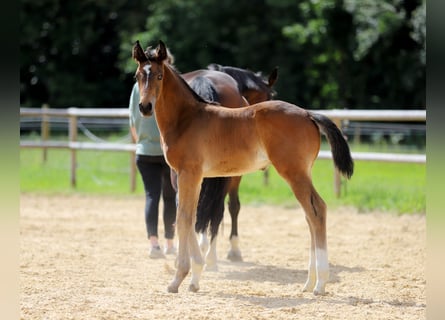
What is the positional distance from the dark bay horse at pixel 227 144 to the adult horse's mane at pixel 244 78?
2.02 m

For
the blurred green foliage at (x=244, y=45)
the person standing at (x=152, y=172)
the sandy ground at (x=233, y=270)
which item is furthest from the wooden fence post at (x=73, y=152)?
the blurred green foliage at (x=244, y=45)

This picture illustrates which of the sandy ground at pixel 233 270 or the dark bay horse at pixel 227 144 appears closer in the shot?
the sandy ground at pixel 233 270

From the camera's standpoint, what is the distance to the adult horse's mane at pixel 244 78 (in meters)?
7.48

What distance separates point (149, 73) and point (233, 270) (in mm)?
2379

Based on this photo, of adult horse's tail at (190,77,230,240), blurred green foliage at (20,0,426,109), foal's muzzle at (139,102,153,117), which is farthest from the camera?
blurred green foliage at (20,0,426,109)

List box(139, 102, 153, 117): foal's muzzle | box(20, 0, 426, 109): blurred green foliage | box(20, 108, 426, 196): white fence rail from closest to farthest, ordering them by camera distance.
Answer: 1. box(139, 102, 153, 117): foal's muzzle
2. box(20, 108, 426, 196): white fence rail
3. box(20, 0, 426, 109): blurred green foliage

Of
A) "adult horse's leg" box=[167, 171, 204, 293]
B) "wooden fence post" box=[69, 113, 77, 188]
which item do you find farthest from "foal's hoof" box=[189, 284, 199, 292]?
"wooden fence post" box=[69, 113, 77, 188]

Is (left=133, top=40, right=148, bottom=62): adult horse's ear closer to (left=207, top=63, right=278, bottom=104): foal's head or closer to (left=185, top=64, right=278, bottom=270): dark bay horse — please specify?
(left=185, top=64, right=278, bottom=270): dark bay horse

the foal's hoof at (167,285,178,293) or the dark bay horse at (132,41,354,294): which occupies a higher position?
the dark bay horse at (132,41,354,294)

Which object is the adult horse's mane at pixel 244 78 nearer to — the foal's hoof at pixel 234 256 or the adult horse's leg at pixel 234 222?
the adult horse's leg at pixel 234 222

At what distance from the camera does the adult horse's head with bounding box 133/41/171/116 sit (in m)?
5.04

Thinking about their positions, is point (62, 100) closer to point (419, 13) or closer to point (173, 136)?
point (419, 13)

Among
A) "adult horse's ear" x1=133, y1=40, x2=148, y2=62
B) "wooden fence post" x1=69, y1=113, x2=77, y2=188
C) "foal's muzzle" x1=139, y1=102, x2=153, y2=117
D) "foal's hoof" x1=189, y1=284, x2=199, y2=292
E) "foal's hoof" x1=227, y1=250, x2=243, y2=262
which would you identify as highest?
"adult horse's ear" x1=133, y1=40, x2=148, y2=62

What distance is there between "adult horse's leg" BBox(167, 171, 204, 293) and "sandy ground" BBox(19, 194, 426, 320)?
0.50 ft
